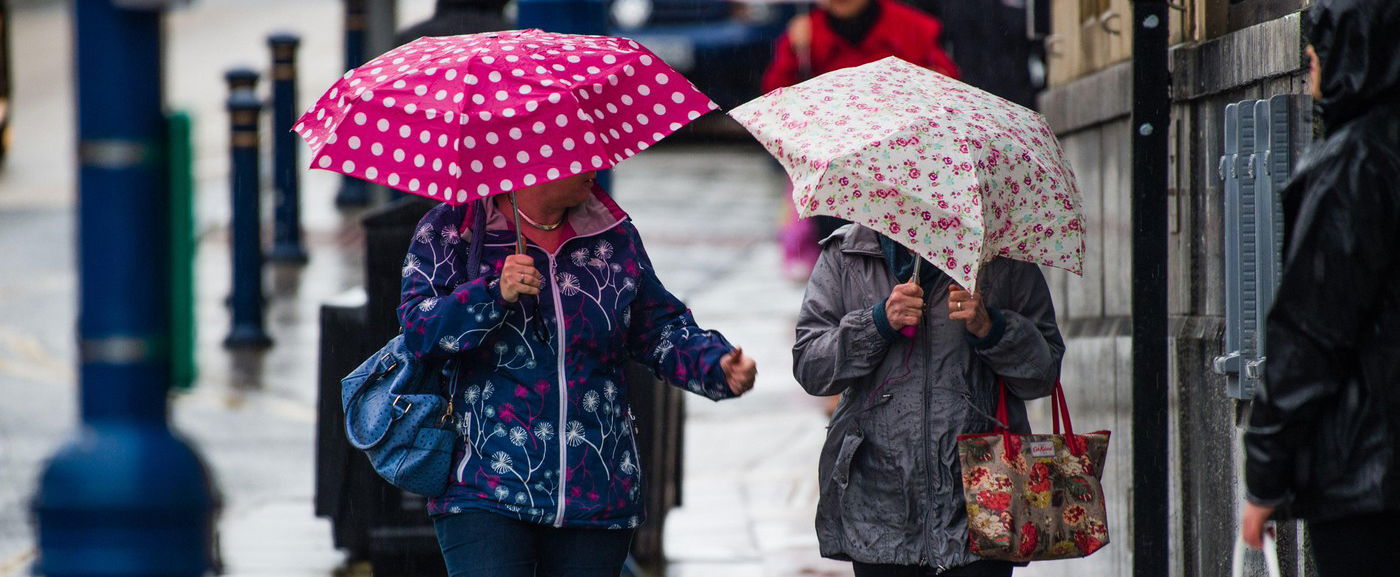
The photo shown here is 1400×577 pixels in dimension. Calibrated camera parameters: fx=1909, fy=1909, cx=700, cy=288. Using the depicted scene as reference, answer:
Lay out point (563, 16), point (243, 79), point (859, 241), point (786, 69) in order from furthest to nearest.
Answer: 1. point (243, 79)
2. point (786, 69)
3. point (563, 16)
4. point (859, 241)

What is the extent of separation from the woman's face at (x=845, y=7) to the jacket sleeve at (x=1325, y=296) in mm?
5953

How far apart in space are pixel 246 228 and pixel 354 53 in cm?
456

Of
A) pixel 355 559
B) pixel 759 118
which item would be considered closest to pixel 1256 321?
pixel 759 118

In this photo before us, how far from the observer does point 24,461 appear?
A: 27.1 ft

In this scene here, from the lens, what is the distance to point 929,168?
4.00 meters

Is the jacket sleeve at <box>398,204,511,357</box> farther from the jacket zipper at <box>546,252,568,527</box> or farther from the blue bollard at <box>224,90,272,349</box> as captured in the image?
the blue bollard at <box>224,90,272,349</box>

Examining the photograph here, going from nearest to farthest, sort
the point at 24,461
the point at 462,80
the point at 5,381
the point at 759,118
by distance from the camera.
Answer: the point at 462,80 < the point at 759,118 < the point at 24,461 < the point at 5,381

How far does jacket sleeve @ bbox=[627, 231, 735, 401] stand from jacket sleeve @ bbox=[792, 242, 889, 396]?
0.66 feet

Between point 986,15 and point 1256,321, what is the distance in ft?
15.1

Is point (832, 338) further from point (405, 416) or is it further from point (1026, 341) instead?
point (405, 416)

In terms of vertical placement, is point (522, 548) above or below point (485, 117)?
below

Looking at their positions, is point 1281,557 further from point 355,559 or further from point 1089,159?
point 355,559

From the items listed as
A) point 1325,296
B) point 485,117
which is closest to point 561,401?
point 485,117

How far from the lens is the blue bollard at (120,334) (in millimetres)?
2988
